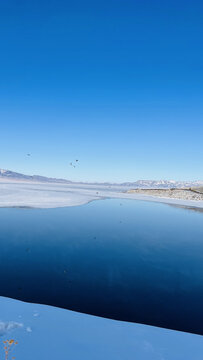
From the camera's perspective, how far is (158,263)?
9.34 m

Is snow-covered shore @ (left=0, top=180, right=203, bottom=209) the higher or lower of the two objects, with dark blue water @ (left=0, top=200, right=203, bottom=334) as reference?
higher

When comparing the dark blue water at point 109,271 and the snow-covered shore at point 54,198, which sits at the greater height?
the snow-covered shore at point 54,198

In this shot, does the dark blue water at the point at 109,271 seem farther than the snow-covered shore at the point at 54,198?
No

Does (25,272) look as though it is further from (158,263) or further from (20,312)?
(158,263)

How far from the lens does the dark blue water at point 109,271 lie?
5.97 metres

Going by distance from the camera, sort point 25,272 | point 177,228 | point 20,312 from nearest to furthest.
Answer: point 20,312, point 25,272, point 177,228

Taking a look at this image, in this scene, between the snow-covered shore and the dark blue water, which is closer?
the dark blue water

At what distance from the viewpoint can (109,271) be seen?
8297 mm

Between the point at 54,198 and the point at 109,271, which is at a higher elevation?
the point at 54,198

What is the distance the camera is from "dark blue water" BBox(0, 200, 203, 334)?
235 inches

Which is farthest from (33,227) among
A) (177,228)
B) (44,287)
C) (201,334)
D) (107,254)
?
(201,334)

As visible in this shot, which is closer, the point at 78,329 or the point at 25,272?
the point at 78,329

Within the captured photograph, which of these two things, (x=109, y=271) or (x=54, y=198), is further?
(x=54, y=198)

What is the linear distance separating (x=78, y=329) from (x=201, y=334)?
2786mm
